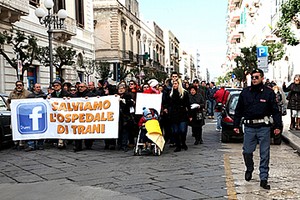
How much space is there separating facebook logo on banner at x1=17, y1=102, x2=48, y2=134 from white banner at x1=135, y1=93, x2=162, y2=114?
2347mm

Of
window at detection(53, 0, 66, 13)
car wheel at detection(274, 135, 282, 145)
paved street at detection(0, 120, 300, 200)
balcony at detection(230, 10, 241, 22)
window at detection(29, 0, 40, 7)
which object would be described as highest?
balcony at detection(230, 10, 241, 22)

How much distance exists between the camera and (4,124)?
12297mm

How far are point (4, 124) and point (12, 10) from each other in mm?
10343

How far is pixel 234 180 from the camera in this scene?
7605 millimetres

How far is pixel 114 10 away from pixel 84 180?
1737 inches

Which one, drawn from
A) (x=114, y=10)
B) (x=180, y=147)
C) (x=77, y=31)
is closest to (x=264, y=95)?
(x=180, y=147)

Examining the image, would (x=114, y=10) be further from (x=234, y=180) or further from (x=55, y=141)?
(x=234, y=180)

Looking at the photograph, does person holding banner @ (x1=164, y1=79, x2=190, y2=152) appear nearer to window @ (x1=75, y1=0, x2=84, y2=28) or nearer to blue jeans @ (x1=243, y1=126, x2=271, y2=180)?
blue jeans @ (x1=243, y1=126, x2=271, y2=180)

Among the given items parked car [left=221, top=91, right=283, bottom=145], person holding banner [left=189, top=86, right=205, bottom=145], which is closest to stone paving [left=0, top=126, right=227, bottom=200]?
person holding banner [left=189, top=86, right=205, bottom=145]

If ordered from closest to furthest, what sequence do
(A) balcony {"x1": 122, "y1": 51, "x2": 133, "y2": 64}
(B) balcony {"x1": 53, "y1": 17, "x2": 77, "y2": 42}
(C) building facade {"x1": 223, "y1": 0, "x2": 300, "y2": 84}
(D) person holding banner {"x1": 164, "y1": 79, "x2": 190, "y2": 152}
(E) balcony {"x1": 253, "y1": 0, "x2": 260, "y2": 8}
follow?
(D) person holding banner {"x1": 164, "y1": 79, "x2": 190, "y2": 152} → (B) balcony {"x1": 53, "y1": 17, "x2": 77, "y2": 42} → (C) building facade {"x1": 223, "y1": 0, "x2": 300, "y2": 84} → (E) balcony {"x1": 253, "y1": 0, "x2": 260, "y2": 8} → (A) balcony {"x1": 122, "y1": 51, "x2": 133, "y2": 64}

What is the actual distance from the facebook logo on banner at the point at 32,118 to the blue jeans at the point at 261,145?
6.19 metres

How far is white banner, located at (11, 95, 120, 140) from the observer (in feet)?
38.6

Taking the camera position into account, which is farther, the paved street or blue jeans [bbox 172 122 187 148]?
blue jeans [bbox 172 122 187 148]

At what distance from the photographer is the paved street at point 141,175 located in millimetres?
6852
